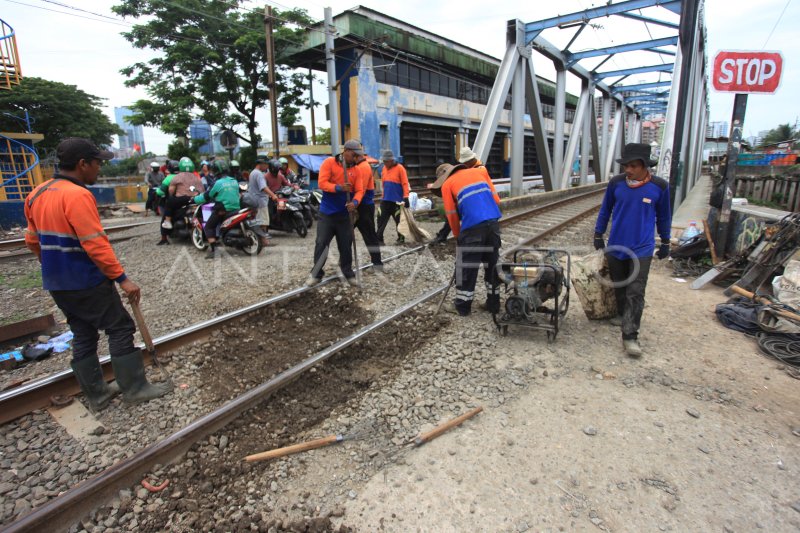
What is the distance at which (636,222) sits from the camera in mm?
3984

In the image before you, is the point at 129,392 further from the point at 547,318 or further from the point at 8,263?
the point at 8,263

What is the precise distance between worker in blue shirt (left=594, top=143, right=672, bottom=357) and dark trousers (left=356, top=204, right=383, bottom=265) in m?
3.33

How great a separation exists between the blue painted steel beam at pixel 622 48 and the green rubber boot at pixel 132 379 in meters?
19.3

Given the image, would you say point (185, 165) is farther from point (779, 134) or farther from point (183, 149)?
point (779, 134)

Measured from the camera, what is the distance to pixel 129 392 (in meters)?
3.19

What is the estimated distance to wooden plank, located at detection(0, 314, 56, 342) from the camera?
13.6 feet

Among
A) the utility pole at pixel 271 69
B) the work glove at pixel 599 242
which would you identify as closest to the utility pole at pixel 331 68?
the utility pole at pixel 271 69

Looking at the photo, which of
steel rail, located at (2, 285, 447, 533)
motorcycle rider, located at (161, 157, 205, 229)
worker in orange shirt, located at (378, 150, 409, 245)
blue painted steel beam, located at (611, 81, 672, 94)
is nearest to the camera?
steel rail, located at (2, 285, 447, 533)

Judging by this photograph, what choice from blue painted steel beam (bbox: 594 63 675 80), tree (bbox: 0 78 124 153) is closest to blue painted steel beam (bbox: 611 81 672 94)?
blue painted steel beam (bbox: 594 63 675 80)

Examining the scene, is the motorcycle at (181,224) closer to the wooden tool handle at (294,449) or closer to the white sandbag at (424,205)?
the white sandbag at (424,205)

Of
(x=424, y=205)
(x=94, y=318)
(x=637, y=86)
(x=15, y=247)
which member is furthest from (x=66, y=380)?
(x=637, y=86)

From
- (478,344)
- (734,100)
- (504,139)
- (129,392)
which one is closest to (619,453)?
(478,344)

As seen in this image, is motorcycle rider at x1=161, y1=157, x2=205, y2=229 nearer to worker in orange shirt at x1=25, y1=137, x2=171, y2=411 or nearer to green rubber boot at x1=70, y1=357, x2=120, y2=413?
worker in orange shirt at x1=25, y1=137, x2=171, y2=411

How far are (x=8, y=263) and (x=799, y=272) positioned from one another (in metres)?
12.0
